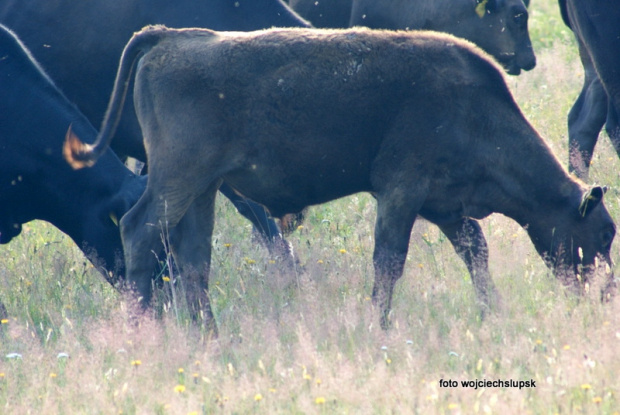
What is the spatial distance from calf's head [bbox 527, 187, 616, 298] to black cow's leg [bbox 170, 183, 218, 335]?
1.85 metres

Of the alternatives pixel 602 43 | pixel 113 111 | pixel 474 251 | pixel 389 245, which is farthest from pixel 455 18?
pixel 113 111

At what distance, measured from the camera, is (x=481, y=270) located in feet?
16.5

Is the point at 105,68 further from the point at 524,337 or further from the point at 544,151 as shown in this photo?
the point at 524,337

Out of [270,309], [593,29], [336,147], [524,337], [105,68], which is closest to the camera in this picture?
[524,337]

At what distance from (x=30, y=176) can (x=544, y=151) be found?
9.88 feet

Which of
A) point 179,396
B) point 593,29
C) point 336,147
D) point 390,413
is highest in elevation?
point 593,29

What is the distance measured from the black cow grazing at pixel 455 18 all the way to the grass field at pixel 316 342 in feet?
7.26

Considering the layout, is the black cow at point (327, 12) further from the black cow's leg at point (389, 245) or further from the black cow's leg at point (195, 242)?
the black cow's leg at point (389, 245)

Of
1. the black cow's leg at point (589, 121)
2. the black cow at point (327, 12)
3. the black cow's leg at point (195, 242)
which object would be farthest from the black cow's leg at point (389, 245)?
the black cow at point (327, 12)

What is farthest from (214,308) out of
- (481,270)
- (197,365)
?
(481,270)

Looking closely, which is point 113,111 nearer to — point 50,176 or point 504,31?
point 50,176

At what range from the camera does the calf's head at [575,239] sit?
475cm

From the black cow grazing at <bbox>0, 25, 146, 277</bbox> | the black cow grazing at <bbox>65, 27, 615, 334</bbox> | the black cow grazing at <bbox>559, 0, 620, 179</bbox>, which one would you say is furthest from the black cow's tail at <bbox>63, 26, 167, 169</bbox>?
the black cow grazing at <bbox>559, 0, 620, 179</bbox>

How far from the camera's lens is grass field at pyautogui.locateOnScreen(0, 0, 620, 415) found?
3686 millimetres
